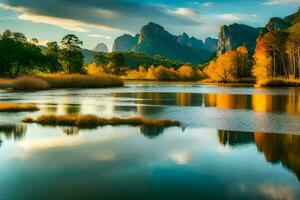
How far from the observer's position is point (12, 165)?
17.4m

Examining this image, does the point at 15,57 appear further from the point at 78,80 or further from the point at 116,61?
the point at 116,61

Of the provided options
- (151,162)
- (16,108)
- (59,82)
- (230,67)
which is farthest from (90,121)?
(230,67)

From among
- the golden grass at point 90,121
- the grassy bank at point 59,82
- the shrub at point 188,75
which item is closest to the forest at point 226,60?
the grassy bank at point 59,82

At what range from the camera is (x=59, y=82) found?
9075cm

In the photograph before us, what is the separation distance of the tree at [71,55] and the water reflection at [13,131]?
87.6 metres

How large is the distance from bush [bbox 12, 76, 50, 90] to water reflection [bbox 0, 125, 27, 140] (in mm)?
52406

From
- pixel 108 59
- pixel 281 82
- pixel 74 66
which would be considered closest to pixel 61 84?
pixel 74 66

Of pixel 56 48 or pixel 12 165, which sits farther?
pixel 56 48

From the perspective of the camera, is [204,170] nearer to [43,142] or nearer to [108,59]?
[43,142]

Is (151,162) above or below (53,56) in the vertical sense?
below

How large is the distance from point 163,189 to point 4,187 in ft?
18.4

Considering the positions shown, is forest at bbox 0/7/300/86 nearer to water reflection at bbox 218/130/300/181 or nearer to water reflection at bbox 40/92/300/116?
water reflection at bbox 40/92/300/116

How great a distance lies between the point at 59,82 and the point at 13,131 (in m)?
65.4

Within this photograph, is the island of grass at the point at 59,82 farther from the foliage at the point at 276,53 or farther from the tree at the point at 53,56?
the foliage at the point at 276,53
